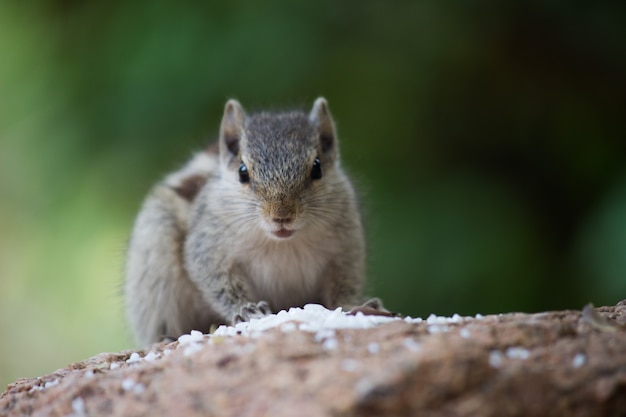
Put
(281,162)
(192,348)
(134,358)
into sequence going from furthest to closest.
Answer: (281,162), (134,358), (192,348)

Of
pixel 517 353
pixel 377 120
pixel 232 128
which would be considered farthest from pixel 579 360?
pixel 377 120

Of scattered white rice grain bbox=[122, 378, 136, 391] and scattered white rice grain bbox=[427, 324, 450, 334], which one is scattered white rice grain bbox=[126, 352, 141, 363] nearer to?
scattered white rice grain bbox=[122, 378, 136, 391]

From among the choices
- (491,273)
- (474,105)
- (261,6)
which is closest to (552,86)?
(474,105)

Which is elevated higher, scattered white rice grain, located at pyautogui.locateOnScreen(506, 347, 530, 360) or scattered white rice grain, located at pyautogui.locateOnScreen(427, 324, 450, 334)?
scattered white rice grain, located at pyautogui.locateOnScreen(506, 347, 530, 360)

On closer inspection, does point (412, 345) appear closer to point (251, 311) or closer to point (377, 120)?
point (251, 311)

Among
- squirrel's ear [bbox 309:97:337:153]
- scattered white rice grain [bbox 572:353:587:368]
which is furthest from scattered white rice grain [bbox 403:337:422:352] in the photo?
squirrel's ear [bbox 309:97:337:153]

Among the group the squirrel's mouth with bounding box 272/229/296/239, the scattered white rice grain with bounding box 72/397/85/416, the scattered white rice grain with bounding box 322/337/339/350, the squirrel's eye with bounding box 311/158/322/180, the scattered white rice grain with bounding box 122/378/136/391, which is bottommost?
the scattered white rice grain with bounding box 72/397/85/416
